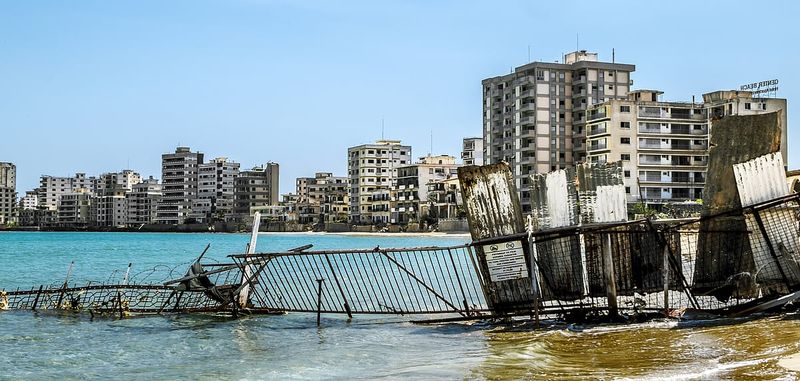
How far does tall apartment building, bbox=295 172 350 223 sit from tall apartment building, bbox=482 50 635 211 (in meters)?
64.5

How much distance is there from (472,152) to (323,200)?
46.1m

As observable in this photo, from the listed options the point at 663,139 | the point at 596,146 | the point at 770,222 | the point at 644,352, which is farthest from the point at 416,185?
the point at 644,352

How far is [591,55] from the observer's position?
128125 millimetres

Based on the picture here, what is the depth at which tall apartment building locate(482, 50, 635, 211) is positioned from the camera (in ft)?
397

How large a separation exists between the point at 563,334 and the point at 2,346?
13.5 m

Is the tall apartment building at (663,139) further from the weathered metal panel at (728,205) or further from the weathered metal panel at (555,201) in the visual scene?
the weathered metal panel at (555,201)

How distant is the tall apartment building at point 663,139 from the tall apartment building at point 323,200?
268ft

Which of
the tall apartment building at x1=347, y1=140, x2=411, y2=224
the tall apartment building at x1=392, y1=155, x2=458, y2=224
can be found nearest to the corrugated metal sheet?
the tall apartment building at x1=392, y1=155, x2=458, y2=224

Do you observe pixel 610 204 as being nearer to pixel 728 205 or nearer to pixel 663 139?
pixel 728 205

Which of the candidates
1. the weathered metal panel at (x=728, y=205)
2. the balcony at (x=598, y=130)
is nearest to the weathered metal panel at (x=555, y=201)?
the weathered metal panel at (x=728, y=205)

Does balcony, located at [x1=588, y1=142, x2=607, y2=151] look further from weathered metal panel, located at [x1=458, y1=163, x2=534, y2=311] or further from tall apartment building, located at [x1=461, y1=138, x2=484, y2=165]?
weathered metal panel, located at [x1=458, y1=163, x2=534, y2=311]

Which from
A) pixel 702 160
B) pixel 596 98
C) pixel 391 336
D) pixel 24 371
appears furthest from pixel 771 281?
pixel 596 98

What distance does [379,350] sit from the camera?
56.7 feet

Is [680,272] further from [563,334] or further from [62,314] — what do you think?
[62,314]
